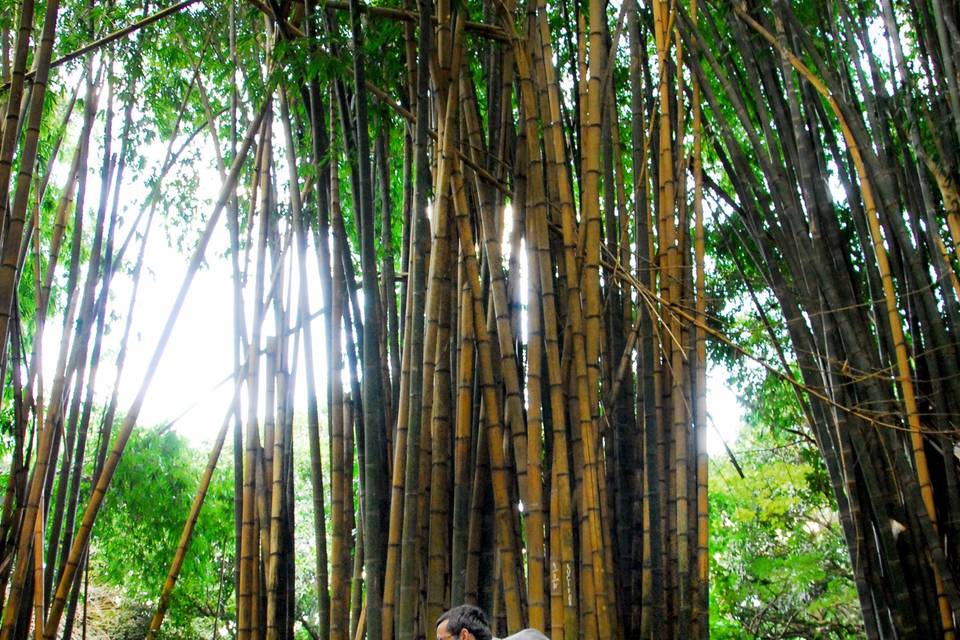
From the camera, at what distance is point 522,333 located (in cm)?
290

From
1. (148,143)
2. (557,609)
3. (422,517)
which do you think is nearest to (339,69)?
(422,517)

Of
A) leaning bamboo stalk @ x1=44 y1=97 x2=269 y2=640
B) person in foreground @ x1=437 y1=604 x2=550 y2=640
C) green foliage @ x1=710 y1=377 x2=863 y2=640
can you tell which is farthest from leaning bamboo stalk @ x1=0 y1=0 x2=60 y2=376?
green foliage @ x1=710 y1=377 x2=863 y2=640

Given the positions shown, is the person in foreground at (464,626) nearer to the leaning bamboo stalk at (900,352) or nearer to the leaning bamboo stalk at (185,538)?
the leaning bamboo stalk at (185,538)

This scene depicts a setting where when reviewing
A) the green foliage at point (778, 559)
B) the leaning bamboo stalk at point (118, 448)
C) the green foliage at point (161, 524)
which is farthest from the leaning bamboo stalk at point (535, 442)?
the green foliage at point (161, 524)

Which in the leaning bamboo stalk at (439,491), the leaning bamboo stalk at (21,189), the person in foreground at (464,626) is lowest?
the person in foreground at (464,626)

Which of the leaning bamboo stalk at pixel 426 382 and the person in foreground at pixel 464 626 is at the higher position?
the leaning bamboo stalk at pixel 426 382

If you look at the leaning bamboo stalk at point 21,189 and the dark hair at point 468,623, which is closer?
the dark hair at point 468,623

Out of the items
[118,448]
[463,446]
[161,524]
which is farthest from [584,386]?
[161,524]

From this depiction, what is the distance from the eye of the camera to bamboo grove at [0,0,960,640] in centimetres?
230

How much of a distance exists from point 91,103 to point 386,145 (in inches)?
46.3

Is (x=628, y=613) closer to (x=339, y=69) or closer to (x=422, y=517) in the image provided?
(x=422, y=517)

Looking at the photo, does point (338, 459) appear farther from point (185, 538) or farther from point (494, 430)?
point (185, 538)

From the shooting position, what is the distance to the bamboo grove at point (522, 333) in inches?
90.7

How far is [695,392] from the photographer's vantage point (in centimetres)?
269
